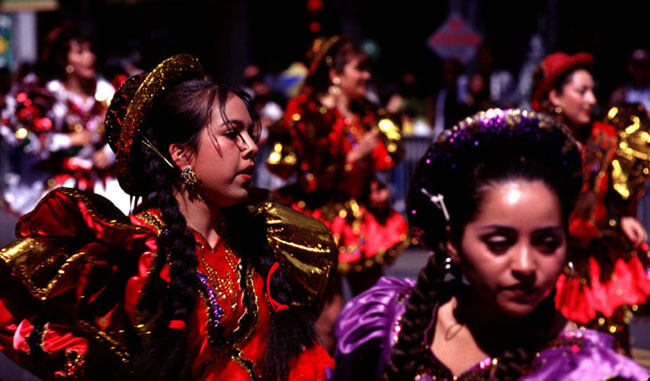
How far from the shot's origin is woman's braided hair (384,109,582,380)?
2350 millimetres

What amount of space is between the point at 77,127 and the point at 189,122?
368 cm

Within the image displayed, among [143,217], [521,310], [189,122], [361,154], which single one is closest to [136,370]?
[143,217]

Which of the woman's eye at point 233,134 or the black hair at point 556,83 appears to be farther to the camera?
the black hair at point 556,83

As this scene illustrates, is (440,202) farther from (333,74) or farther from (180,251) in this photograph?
(333,74)

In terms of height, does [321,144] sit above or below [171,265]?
below

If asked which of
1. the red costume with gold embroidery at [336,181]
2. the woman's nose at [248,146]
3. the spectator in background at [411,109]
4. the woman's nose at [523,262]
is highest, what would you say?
the woman's nose at [248,146]

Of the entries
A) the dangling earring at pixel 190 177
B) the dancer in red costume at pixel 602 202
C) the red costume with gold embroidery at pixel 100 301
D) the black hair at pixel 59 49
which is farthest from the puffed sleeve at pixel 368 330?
the black hair at pixel 59 49

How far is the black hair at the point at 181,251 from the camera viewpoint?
116 inches

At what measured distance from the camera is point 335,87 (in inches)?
248

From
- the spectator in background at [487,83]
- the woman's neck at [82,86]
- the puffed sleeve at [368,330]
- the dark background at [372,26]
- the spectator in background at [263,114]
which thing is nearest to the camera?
the puffed sleeve at [368,330]

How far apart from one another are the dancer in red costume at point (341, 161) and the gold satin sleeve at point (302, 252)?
8.33ft

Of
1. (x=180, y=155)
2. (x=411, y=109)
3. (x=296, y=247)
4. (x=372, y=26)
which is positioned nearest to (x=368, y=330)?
(x=296, y=247)

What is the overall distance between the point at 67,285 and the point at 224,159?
26.5 inches

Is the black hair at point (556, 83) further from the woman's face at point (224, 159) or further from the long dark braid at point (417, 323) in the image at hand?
the long dark braid at point (417, 323)
